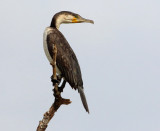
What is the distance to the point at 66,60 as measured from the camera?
14.0 meters

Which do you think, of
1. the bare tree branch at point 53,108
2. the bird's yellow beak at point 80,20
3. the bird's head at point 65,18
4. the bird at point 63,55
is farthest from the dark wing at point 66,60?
the bare tree branch at point 53,108

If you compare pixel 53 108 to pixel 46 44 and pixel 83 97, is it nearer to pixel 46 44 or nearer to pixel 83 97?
pixel 83 97

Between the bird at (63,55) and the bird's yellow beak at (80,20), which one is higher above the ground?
the bird's yellow beak at (80,20)

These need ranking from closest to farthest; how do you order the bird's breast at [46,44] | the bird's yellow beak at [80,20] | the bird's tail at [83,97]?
the bird's tail at [83,97] < the bird's breast at [46,44] < the bird's yellow beak at [80,20]

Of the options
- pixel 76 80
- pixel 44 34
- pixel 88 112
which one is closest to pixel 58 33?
pixel 44 34

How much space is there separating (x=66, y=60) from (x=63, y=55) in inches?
5.6

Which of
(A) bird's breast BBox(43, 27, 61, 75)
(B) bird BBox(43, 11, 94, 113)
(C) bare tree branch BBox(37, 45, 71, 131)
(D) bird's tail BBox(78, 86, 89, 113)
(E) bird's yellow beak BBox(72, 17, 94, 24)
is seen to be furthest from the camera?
(E) bird's yellow beak BBox(72, 17, 94, 24)

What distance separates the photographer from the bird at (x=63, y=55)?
13750 mm

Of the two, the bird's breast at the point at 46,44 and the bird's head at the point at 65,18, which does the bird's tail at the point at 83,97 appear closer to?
the bird's breast at the point at 46,44

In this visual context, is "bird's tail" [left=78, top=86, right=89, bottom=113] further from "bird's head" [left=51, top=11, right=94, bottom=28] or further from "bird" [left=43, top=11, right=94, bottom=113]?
"bird's head" [left=51, top=11, right=94, bottom=28]

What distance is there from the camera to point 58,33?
14336 millimetres

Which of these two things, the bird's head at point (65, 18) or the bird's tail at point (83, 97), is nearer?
the bird's tail at point (83, 97)

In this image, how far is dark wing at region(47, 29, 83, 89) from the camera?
542 inches

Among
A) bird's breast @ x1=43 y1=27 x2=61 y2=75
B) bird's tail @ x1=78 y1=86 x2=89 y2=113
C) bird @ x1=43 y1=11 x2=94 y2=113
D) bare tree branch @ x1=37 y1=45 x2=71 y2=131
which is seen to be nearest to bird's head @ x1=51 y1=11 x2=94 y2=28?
bird @ x1=43 y1=11 x2=94 y2=113
